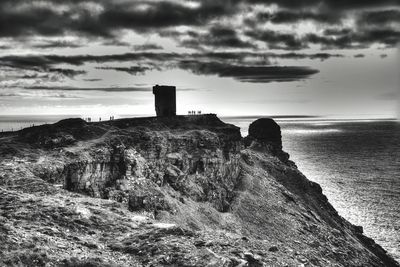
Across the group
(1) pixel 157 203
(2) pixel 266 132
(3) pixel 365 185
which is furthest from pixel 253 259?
(2) pixel 266 132

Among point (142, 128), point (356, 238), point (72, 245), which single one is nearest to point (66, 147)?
point (142, 128)

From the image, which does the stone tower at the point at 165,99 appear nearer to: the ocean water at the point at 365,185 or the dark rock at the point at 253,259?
the ocean water at the point at 365,185

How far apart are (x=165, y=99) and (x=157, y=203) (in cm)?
2628

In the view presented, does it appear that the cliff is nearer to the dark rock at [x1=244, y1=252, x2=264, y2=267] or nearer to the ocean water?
the dark rock at [x1=244, y1=252, x2=264, y2=267]

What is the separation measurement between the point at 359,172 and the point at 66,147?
296 ft

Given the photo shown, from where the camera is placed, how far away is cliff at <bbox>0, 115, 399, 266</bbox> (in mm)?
18047

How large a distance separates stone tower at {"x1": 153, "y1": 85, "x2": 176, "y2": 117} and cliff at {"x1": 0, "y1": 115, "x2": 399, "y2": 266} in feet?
8.73

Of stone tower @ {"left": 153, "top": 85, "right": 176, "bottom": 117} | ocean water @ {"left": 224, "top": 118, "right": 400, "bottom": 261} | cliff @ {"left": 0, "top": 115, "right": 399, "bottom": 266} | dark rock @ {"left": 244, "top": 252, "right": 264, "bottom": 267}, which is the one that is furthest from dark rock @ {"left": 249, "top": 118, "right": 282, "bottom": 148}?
dark rock @ {"left": 244, "top": 252, "right": 264, "bottom": 267}

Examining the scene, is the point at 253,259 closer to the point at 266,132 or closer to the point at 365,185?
the point at 365,185

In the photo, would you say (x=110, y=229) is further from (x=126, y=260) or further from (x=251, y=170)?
(x=251, y=170)

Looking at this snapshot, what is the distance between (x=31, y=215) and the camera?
19812 millimetres

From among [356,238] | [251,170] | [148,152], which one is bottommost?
[356,238]

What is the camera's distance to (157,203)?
110 ft

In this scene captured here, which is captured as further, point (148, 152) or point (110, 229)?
point (148, 152)
